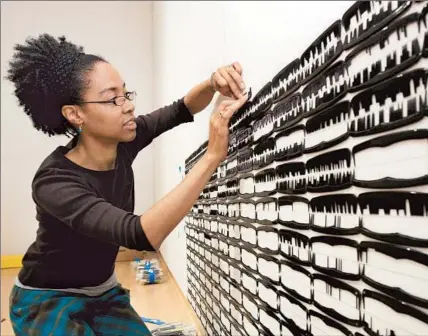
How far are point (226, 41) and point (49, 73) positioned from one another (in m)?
0.49

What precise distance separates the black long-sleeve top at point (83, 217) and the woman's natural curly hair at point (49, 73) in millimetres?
143

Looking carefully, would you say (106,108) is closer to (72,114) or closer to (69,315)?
(72,114)

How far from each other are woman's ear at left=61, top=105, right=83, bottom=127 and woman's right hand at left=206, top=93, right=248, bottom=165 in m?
0.40

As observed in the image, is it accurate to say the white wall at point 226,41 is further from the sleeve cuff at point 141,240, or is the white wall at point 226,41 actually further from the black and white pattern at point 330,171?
the sleeve cuff at point 141,240

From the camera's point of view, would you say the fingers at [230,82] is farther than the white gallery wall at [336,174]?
Yes

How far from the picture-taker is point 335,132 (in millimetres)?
604

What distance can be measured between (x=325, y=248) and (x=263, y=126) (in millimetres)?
345

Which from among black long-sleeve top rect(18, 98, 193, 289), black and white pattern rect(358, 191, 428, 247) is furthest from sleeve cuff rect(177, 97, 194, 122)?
black and white pattern rect(358, 191, 428, 247)

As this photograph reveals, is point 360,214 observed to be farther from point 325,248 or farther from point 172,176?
point 172,176

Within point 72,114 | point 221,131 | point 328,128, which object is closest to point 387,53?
point 328,128

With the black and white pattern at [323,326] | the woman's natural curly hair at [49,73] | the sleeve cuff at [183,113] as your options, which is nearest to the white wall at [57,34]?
the sleeve cuff at [183,113]

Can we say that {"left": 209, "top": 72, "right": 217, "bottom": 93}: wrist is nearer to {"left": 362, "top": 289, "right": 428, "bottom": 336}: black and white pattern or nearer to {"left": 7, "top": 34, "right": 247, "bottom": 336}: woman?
{"left": 7, "top": 34, "right": 247, "bottom": 336}: woman

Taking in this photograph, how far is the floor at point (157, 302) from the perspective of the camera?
1.98 metres

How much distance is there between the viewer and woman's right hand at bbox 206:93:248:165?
94 centimetres
